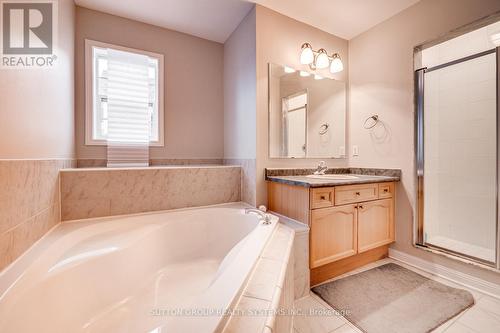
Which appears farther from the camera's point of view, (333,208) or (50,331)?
(333,208)

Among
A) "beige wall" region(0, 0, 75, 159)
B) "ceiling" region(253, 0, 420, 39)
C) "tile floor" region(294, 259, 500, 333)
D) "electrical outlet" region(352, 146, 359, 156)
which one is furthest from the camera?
"electrical outlet" region(352, 146, 359, 156)

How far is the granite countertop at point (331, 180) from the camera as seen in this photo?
156cm

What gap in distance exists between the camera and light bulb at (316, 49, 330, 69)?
2.05 meters

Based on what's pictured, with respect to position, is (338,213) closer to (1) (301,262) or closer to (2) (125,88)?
(1) (301,262)

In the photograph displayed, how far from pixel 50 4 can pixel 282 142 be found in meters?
2.02

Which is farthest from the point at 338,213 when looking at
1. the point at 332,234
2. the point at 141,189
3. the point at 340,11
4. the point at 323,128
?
the point at 340,11

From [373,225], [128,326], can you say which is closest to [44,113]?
[128,326]

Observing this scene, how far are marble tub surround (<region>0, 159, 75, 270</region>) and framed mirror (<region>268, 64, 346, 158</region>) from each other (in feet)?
5.25

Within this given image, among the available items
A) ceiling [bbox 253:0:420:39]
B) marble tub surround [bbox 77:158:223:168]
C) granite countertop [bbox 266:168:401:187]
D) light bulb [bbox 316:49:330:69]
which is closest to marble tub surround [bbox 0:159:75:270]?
marble tub surround [bbox 77:158:223:168]

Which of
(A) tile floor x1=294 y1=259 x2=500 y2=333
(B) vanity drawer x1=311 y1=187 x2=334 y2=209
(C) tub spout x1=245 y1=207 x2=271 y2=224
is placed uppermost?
(B) vanity drawer x1=311 y1=187 x2=334 y2=209

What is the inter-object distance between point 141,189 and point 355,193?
1.79m

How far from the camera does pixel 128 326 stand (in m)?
1.03

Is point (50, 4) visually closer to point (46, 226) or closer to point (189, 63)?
point (189, 63)

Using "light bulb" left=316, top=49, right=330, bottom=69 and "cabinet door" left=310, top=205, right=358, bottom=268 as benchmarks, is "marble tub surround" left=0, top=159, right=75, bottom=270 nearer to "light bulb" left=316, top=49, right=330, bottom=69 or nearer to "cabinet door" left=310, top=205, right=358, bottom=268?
"cabinet door" left=310, top=205, right=358, bottom=268
